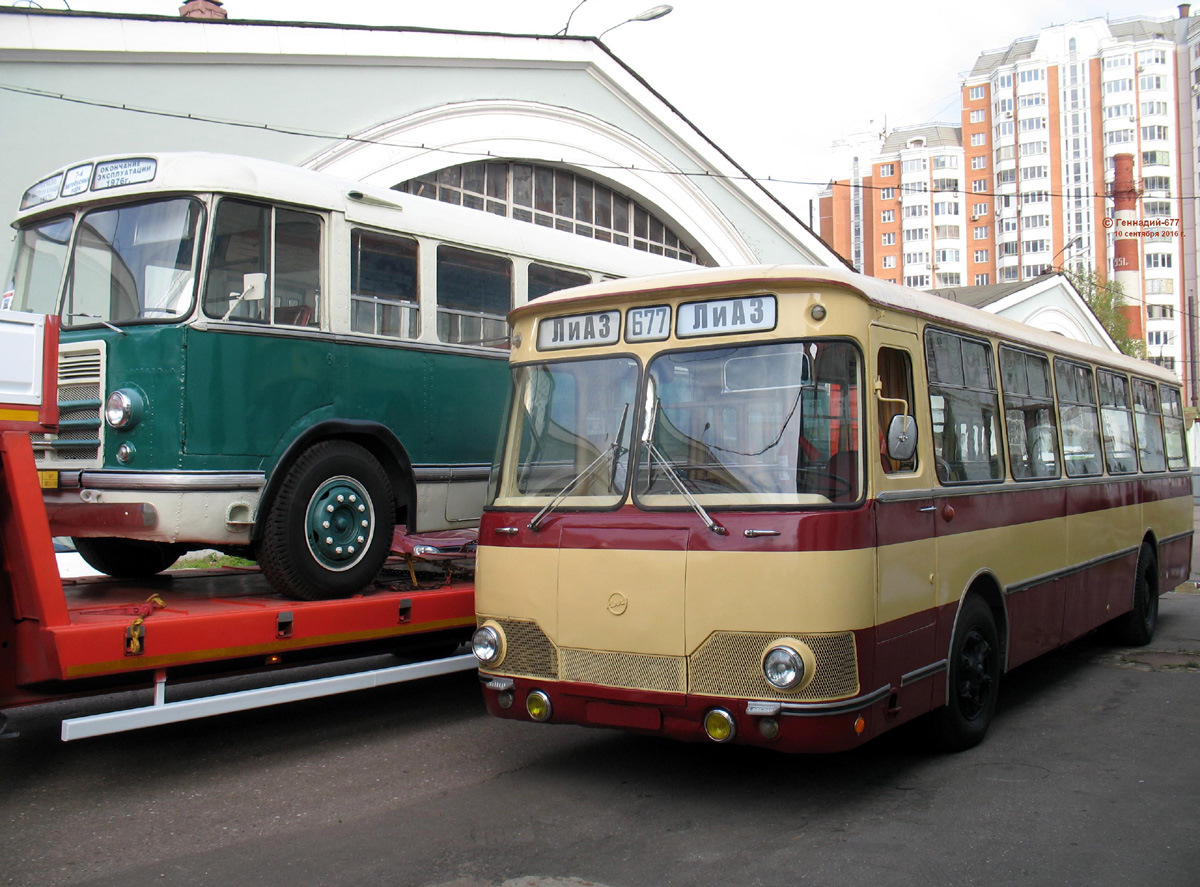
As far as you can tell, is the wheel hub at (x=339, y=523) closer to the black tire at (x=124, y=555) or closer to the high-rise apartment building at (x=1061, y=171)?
the black tire at (x=124, y=555)

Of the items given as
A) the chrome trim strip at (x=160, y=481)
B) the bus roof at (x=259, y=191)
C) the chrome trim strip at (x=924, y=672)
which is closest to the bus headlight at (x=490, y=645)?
the chrome trim strip at (x=160, y=481)

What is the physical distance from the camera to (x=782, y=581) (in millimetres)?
5141

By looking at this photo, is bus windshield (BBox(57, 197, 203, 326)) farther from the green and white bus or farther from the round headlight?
the round headlight

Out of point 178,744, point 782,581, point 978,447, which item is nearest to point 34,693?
point 178,744

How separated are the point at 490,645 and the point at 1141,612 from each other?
23.2ft

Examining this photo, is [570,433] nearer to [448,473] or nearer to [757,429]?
[757,429]

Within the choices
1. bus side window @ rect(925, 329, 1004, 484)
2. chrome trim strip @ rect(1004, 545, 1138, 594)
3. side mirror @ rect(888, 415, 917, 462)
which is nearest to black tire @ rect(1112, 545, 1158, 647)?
chrome trim strip @ rect(1004, 545, 1138, 594)

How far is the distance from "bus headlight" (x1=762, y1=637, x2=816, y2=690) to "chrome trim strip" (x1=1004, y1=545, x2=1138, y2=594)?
246 centimetres

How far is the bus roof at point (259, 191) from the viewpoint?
6695mm

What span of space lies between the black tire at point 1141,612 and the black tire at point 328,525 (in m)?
6.77

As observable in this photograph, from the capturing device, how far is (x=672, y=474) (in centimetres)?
558

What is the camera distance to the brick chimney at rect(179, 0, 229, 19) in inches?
688

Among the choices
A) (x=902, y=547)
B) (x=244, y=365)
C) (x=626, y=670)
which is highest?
(x=244, y=365)

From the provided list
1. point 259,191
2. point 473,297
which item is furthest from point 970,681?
point 259,191
